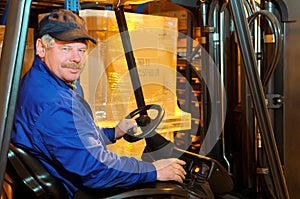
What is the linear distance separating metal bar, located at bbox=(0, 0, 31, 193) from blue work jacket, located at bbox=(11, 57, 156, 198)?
0.60m

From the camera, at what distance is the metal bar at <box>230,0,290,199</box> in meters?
1.71

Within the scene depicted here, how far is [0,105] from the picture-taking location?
1.16 metres

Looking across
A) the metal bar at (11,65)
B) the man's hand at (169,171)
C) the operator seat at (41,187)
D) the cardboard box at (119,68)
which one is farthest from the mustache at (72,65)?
the cardboard box at (119,68)

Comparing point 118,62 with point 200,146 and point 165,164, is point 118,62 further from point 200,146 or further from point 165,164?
point 165,164

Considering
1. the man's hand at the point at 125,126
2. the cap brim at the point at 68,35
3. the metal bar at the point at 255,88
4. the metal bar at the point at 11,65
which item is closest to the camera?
the metal bar at the point at 11,65

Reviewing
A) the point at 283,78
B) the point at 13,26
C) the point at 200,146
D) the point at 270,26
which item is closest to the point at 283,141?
the point at 283,78

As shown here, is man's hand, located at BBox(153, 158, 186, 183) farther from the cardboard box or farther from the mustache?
the cardboard box

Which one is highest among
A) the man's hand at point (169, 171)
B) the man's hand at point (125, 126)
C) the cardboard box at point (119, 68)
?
the cardboard box at point (119, 68)

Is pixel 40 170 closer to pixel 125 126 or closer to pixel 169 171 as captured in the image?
pixel 169 171

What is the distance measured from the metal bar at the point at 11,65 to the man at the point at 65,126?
1.98ft

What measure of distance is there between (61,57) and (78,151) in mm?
449

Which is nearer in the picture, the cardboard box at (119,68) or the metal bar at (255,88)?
the metal bar at (255,88)

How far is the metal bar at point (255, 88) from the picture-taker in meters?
1.71

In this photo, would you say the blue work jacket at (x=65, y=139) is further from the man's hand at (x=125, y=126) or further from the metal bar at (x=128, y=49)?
the metal bar at (x=128, y=49)
